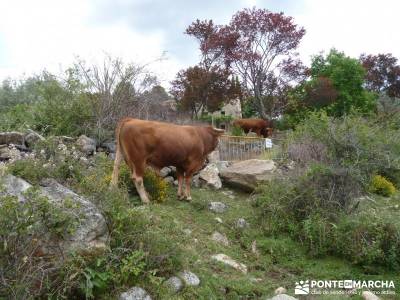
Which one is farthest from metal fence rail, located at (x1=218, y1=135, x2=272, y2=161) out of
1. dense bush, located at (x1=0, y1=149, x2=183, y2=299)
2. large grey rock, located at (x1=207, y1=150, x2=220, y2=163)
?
dense bush, located at (x1=0, y1=149, x2=183, y2=299)

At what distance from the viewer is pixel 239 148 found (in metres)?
14.2

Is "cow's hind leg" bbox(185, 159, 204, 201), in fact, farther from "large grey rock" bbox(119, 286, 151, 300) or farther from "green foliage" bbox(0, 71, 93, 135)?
"large grey rock" bbox(119, 286, 151, 300)

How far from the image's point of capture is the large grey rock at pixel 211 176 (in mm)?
9727

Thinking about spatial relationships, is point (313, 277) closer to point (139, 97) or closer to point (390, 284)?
point (390, 284)

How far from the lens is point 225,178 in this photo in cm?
1004

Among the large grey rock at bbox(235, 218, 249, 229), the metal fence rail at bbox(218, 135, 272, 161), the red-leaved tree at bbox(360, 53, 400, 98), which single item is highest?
the red-leaved tree at bbox(360, 53, 400, 98)

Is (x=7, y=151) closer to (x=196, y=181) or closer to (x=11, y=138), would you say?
(x=11, y=138)

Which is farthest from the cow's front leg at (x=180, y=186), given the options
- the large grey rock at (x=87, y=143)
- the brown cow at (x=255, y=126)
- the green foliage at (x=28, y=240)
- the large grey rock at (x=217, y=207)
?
the brown cow at (x=255, y=126)

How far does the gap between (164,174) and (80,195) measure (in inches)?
181

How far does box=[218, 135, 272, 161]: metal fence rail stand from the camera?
46.2 ft

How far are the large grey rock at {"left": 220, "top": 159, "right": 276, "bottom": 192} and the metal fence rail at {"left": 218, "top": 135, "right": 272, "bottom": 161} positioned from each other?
369 cm

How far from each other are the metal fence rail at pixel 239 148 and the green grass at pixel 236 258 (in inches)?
225

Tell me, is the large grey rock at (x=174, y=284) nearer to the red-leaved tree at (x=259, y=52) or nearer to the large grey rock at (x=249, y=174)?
the large grey rock at (x=249, y=174)

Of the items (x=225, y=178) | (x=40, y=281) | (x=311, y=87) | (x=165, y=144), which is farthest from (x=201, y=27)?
(x=40, y=281)
